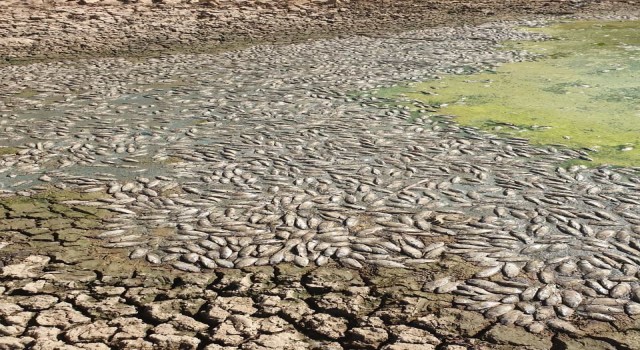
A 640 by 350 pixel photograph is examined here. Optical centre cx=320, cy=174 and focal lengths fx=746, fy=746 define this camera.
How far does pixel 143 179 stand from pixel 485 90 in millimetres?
5935

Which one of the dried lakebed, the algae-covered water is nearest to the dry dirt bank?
the algae-covered water

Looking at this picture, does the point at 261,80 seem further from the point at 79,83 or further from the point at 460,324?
the point at 460,324

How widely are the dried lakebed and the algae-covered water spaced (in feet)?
1.74

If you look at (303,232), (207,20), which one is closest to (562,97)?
(303,232)

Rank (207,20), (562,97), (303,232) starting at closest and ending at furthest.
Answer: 1. (303,232)
2. (562,97)
3. (207,20)

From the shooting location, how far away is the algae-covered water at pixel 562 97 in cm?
855

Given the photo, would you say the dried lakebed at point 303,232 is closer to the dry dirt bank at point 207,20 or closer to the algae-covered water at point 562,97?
the algae-covered water at point 562,97

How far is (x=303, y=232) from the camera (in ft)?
19.5

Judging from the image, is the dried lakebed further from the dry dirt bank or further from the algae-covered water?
the dry dirt bank

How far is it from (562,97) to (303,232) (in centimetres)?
614

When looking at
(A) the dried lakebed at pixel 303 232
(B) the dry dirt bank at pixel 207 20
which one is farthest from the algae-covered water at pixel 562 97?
(B) the dry dirt bank at pixel 207 20

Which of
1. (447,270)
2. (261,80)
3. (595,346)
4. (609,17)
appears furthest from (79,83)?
(609,17)

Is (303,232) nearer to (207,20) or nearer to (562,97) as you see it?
(562,97)

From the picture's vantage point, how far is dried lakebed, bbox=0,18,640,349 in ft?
14.7
